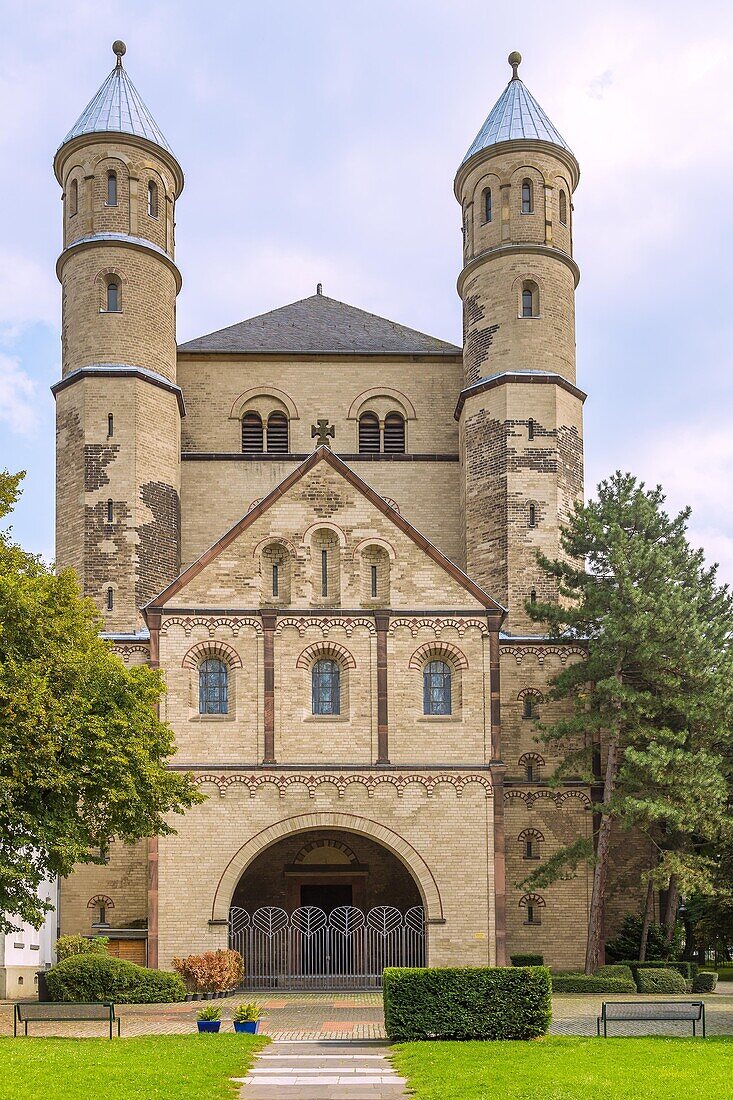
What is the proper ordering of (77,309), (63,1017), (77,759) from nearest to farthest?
(63,1017), (77,759), (77,309)

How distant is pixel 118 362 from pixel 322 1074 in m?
26.1

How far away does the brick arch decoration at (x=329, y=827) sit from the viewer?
34.0m

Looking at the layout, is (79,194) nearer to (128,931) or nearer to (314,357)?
(314,357)

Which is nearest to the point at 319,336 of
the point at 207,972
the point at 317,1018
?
the point at 207,972

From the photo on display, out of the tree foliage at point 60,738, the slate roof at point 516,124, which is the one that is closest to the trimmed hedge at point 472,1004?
the tree foliage at point 60,738

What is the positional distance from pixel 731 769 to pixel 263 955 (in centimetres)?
1337

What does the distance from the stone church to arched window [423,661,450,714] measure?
0.06 m

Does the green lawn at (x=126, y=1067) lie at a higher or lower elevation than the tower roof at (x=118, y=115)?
lower

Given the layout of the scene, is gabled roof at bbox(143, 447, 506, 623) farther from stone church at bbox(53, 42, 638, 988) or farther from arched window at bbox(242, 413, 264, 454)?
arched window at bbox(242, 413, 264, 454)

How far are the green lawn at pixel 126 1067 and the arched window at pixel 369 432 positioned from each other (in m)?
25.6

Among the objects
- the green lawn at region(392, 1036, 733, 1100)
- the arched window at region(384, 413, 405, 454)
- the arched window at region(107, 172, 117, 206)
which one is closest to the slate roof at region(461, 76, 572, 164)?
the arched window at region(384, 413, 405, 454)

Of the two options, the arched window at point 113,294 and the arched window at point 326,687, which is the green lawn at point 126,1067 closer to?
the arched window at point 326,687

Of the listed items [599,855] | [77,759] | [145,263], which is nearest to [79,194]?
[145,263]

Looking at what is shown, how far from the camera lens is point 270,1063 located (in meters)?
21.2
